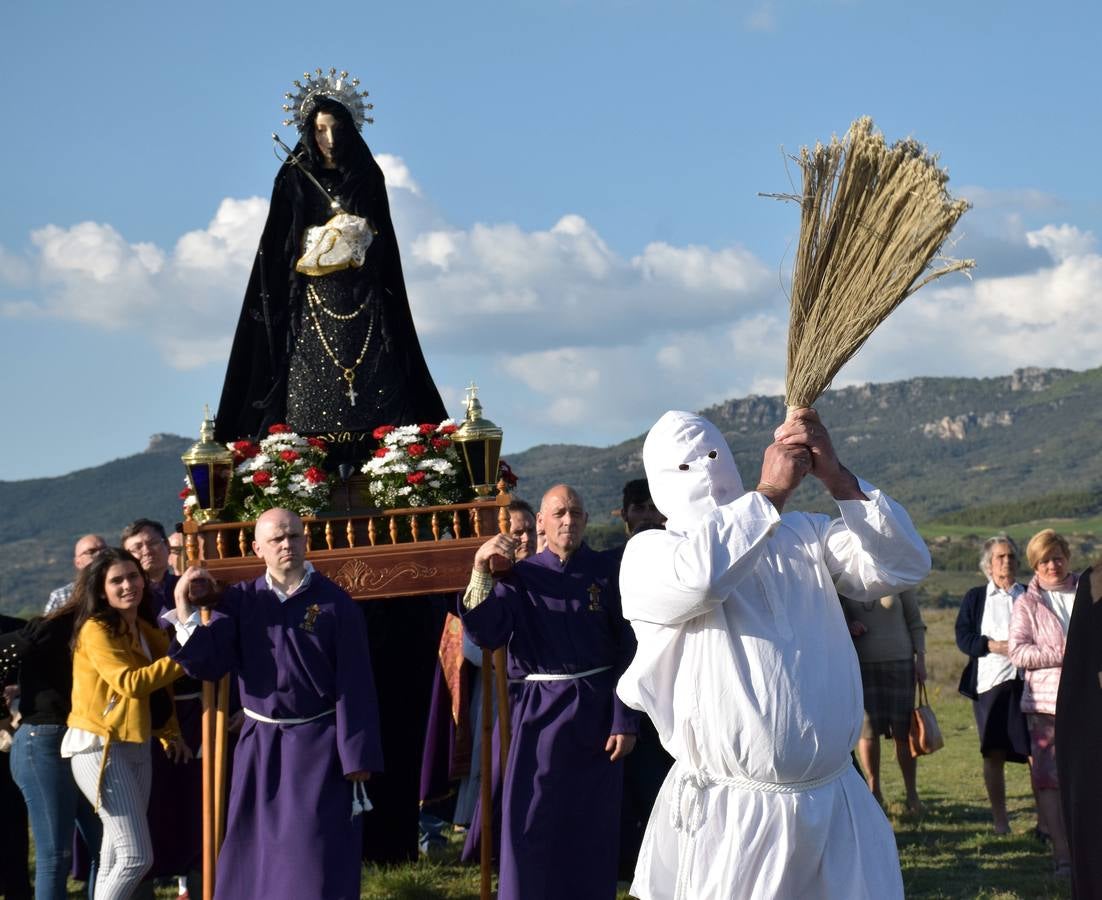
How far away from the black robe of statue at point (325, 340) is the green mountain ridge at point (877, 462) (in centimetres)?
7164

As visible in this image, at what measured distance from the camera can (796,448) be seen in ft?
15.6

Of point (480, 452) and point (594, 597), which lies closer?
point (594, 597)

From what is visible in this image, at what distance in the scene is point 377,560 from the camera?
8727mm

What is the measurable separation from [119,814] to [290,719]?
91cm

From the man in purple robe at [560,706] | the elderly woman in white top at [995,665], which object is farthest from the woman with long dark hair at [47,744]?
the elderly woman in white top at [995,665]

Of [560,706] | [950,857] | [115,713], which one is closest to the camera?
[115,713]

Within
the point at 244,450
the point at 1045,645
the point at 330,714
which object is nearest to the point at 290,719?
the point at 330,714

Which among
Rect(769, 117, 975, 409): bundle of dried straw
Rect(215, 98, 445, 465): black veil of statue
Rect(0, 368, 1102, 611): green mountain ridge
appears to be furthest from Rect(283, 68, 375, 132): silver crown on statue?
Rect(0, 368, 1102, 611): green mountain ridge

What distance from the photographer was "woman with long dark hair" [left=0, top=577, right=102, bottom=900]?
773 centimetres

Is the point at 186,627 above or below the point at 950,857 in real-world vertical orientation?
above

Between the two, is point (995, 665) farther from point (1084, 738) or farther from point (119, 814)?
point (119, 814)

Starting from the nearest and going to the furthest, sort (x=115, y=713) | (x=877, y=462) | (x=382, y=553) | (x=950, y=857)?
(x=115, y=713), (x=382, y=553), (x=950, y=857), (x=877, y=462)

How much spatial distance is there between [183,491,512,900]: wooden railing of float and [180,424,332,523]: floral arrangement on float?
4.3 inches

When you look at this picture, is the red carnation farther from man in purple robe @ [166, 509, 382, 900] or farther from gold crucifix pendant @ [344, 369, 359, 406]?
man in purple robe @ [166, 509, 382, 900]
